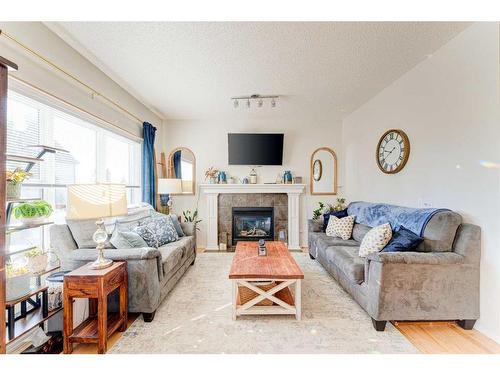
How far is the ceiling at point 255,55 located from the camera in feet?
6.52

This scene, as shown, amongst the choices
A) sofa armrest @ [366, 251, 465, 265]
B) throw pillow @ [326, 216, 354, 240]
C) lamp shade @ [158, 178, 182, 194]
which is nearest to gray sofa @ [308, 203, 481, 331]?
sofa armrest @ [366, 251, 465, 265]

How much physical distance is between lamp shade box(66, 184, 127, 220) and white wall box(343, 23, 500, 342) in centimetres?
305

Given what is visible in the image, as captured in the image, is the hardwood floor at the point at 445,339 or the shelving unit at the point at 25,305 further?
the hardwood floor at the point at 445,339

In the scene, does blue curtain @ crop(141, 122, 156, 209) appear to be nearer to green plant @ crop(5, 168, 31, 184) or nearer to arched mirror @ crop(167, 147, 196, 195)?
arched mirror @ crop(167, 147, 196, 195)

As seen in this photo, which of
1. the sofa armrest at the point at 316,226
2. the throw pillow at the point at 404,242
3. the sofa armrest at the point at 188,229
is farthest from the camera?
the sofa armrest at the point at 316,226

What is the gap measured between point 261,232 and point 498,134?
367cm

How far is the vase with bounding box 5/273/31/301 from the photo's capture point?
4.55 ft

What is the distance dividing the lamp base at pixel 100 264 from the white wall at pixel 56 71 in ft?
4.89

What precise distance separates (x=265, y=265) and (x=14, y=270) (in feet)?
6.25

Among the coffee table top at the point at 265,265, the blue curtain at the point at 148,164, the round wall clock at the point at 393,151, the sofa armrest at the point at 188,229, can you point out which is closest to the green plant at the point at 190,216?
the blue curtain at the point at 148,164

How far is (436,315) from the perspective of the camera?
6.31ft

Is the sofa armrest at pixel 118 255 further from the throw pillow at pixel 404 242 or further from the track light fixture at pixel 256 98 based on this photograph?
the track light fixture at pixel 256 98
